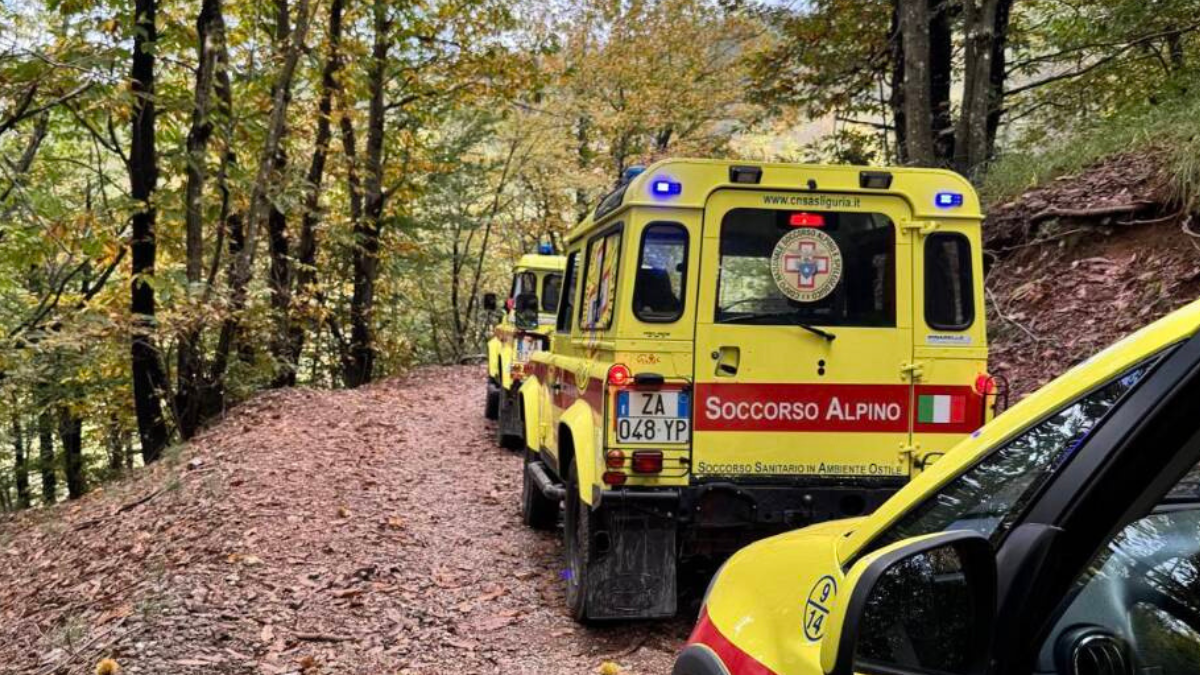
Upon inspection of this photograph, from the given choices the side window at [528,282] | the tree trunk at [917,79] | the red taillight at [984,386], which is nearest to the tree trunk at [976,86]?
the tree trunk at [917,79]

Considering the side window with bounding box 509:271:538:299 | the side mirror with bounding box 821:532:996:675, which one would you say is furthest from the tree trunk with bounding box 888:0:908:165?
the side mirror with bounding box 821:532:996:675

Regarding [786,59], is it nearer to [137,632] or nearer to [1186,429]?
[137,632]

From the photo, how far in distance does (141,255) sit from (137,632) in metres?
8.30

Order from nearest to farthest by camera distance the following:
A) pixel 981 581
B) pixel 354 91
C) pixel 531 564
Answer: pixel 981 581 < pixel 531 564 < pixel 354 91

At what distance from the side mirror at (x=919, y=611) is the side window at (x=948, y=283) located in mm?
3488

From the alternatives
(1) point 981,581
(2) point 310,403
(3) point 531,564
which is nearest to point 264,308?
(2) point 310,403

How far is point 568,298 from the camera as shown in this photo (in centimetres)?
659

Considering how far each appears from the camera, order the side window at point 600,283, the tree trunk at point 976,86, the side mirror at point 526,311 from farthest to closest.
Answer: the tree trunk at point 976,86, the side mirror at point 526,311, the side window at point 600,283

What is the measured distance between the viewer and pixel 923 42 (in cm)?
945

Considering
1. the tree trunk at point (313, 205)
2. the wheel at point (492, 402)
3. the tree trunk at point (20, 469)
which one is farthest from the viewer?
the tree trunk at point (20, 469)

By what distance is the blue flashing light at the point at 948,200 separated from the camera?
4672 millimetres

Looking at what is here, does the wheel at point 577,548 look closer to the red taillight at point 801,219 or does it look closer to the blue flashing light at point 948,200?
the red taillight at point 801,219

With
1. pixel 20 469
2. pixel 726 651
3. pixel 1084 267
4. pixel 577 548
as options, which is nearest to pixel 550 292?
pixel 577 548

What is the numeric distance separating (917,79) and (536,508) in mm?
6628
